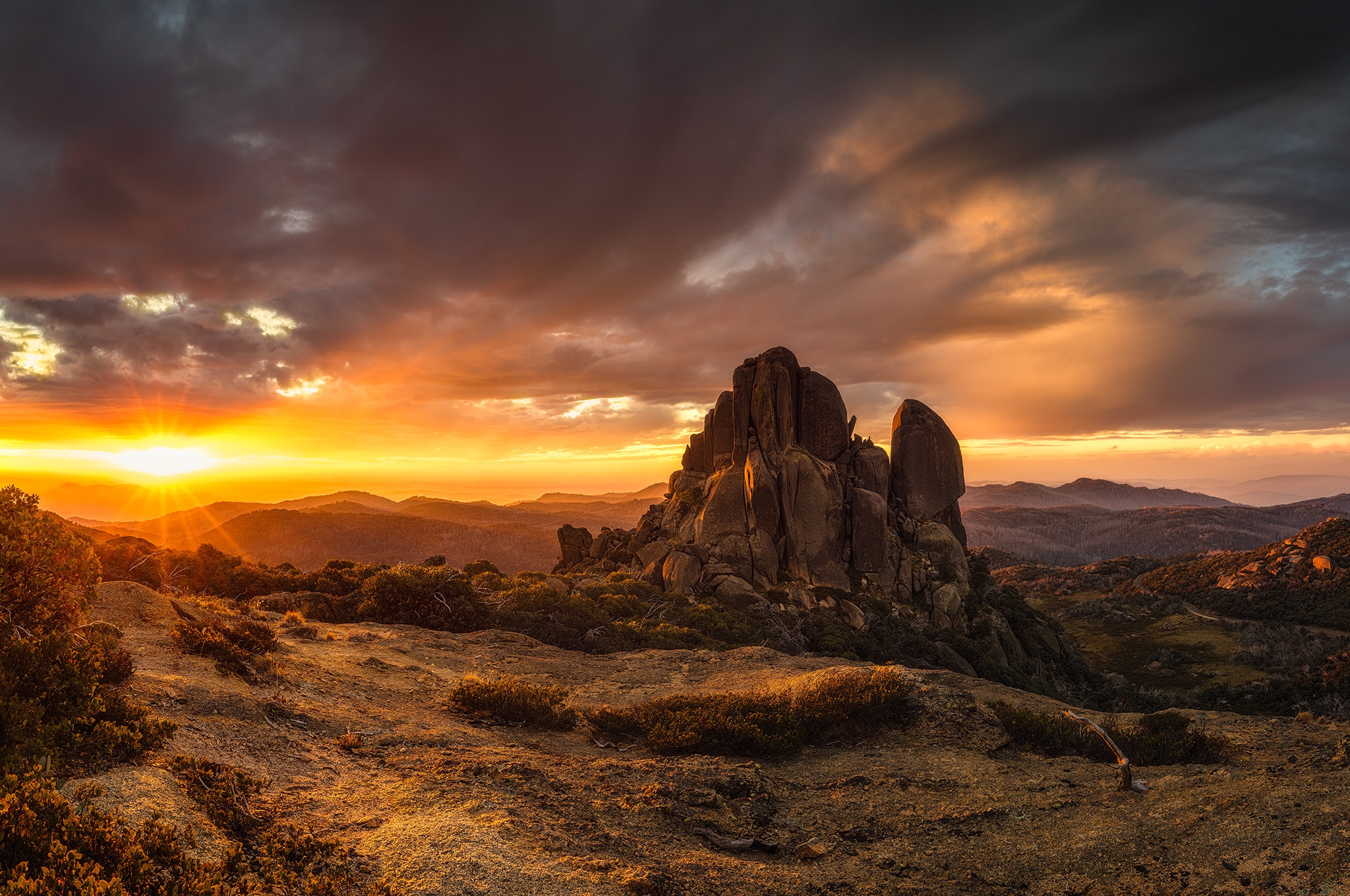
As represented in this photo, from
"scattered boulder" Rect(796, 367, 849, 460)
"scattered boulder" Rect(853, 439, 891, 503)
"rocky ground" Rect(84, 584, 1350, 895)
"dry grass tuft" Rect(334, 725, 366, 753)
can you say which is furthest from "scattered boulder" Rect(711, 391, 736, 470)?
"dry grass tuft" Rect(334, 725, 366, 753)

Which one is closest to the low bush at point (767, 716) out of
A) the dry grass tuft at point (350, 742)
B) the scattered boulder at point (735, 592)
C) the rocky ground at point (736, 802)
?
the rocky ground at point (736, 802)

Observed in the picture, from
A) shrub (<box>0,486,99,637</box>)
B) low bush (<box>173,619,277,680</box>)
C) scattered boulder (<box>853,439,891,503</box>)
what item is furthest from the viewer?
scattered boulder (<box>853,439,891,503</box>)

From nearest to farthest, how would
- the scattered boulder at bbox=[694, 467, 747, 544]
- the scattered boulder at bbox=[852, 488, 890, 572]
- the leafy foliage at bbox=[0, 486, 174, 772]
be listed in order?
the leafy foliage at bbox=[0, 486, 174, 772]
the scattered boulder at bbox=[694, 467, 747, 544]
the scattered boulder at bbox=[852, 488, 890, 572]

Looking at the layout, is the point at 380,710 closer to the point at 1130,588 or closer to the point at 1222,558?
the point at 1130,588

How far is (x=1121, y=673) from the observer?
169ft

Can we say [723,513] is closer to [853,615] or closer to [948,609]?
[853,615]

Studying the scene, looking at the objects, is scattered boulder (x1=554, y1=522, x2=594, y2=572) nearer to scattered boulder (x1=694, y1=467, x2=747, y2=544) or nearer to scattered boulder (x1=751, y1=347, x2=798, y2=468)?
scattered boulder (x1=694, y1=467, x2=747, y2=544)

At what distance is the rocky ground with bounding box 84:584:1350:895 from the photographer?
270 inches

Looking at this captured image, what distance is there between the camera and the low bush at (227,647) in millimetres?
11953

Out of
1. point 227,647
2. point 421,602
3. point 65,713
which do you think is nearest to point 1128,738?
point 65,713

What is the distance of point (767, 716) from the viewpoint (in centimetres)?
1276

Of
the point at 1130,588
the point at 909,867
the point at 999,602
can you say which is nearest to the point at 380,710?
the point at 909,867

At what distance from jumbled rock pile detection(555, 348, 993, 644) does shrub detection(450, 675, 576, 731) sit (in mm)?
23400

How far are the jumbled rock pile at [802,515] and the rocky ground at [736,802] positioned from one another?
983 inches
